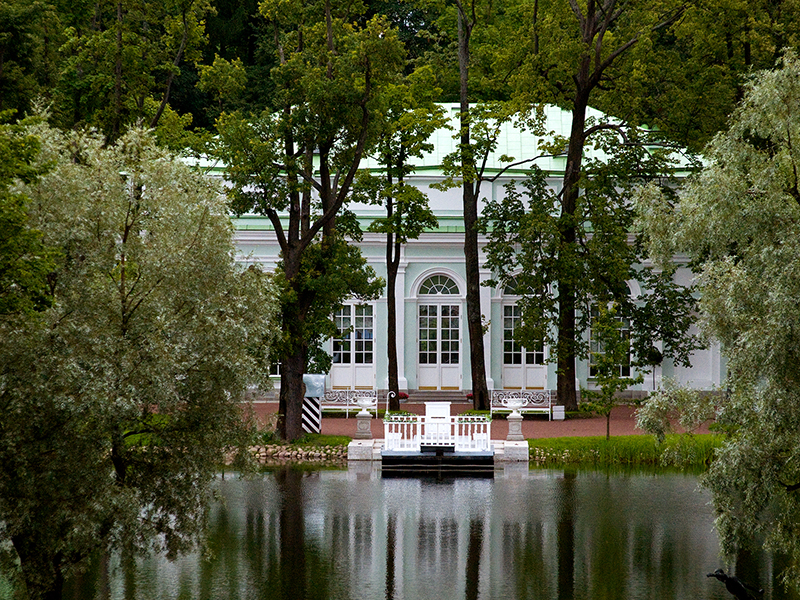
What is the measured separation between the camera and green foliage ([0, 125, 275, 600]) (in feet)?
30.5

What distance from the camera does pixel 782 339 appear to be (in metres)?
10.3

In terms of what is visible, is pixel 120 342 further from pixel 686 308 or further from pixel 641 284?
pixel 641 284

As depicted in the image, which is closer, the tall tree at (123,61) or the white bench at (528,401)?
the tall tree at (123,61)

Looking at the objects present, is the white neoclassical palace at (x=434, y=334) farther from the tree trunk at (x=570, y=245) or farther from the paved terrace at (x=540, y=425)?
the tree trunk at (x=570, y=245)

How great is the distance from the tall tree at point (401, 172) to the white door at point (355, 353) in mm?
2195

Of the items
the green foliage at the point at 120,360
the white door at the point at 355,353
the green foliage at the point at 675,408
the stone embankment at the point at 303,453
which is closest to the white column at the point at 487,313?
the white door at the point at 355,353

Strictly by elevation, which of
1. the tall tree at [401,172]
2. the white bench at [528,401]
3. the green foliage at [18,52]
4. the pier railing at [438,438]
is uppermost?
the green foliage at [18,52]

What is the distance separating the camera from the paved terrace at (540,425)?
23.1 m

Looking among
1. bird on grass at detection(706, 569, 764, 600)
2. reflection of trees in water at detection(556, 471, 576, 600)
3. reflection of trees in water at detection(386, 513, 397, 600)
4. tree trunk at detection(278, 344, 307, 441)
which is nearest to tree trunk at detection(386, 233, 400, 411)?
tree trunk at detection(278, 344, 307, 441)

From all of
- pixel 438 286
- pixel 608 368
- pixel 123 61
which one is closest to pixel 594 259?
pixel 608 368

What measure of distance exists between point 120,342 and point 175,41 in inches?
567

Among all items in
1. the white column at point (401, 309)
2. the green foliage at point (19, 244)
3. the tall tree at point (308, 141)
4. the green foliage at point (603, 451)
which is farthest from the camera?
the white column at point (401, 309)

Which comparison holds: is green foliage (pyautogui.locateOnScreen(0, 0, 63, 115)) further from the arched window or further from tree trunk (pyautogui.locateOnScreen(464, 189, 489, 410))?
the arched window

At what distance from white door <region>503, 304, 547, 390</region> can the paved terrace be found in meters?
2.38
